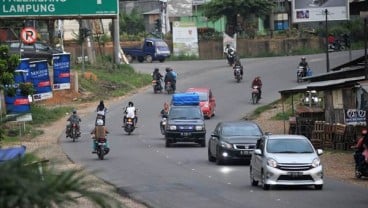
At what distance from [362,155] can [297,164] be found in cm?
289

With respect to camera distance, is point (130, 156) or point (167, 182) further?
point (130, 156)

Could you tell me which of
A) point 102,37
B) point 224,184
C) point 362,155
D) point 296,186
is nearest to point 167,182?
point 224,184

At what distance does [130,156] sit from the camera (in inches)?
1346

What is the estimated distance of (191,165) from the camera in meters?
31.2

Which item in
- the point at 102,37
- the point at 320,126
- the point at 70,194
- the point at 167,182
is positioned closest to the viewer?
the point at 70,194

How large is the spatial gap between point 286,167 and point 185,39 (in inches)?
2246

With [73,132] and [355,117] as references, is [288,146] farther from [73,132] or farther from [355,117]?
[73,132]

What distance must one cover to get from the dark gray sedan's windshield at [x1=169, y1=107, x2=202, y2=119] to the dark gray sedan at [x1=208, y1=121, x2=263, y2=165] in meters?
6.32

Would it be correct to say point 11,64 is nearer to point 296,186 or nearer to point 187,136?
point 296,186

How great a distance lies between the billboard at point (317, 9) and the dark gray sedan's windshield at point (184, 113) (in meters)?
26.7

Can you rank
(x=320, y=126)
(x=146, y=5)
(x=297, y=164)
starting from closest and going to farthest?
(x=297, y=164), (x=320, y=126), (x=146, y=5)

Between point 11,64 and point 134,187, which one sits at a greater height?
point 11,64

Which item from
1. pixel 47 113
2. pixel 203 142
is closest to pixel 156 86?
pixel 47 113

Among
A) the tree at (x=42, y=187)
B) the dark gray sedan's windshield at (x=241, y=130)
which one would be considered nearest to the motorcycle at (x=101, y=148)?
the dark gray sedan's windshield at (x=241, y=130)
